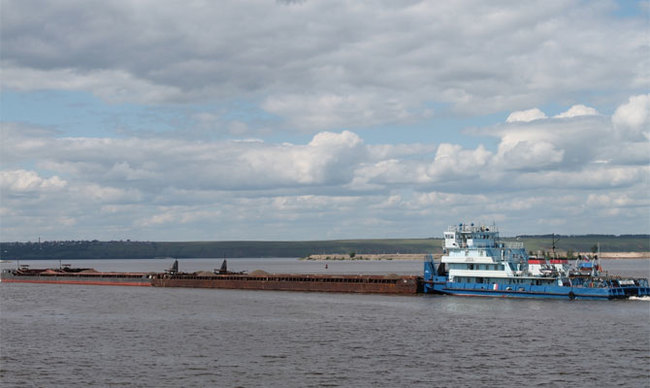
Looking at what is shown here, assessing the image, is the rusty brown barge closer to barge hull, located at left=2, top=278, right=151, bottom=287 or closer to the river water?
barge hull, located at left=2, top=278, right=151, bottom=287

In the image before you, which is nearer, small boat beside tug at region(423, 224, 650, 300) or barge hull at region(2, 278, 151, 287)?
small boat beside tug at region(423, 224, 650, 300)

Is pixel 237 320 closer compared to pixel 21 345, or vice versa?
pixel 21 345

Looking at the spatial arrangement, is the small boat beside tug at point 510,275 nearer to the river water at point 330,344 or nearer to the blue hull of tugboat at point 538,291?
the blue hull of tugboat at point 538,291


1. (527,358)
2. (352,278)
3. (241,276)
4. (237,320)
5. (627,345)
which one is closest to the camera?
(527,358)

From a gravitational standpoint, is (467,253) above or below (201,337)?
above

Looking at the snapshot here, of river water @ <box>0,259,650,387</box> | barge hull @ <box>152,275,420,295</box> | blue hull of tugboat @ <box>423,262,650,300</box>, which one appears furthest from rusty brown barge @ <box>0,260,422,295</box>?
river water @ <box>0,259,650,387</box>

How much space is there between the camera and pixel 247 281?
123m

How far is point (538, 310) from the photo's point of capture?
262ft

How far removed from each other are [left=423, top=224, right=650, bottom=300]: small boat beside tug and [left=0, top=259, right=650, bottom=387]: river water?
2.58 meters

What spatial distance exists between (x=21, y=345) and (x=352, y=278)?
207 ft

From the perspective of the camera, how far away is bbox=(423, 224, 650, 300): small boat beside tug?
90.0 meters

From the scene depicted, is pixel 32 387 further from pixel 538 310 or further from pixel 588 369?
pixel 538 310

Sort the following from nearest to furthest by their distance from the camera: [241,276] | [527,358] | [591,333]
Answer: [527,358]
[591,333]
[241,276]

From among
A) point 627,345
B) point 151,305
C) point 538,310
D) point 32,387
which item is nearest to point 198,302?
point 151,305
